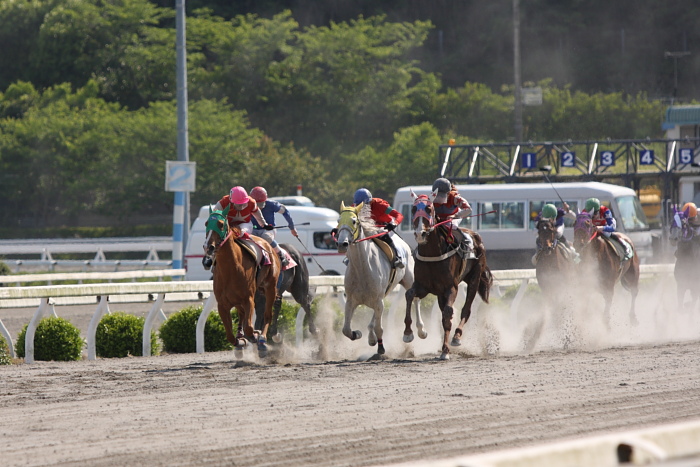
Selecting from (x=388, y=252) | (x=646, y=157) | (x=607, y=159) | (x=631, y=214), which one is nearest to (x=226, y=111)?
(x=607, y=159)

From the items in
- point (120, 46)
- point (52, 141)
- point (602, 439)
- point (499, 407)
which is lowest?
point (499, 407)

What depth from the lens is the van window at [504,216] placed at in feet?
81.2

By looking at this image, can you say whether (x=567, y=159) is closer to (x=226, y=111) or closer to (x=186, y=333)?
(x=186, y=333)

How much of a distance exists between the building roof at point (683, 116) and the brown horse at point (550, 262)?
22.8 m

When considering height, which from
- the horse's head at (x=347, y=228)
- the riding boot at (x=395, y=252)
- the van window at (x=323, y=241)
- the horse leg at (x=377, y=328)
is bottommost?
the horse leg at (x=377, y=328)

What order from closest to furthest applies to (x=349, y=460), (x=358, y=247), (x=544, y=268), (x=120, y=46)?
1. (x=349, y=460)
2. (x=358, y=247)
3. (x=544, y=268)
4. (x=120, y=46)

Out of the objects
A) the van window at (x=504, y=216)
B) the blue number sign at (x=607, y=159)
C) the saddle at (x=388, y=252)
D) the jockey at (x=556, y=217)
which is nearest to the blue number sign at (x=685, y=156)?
the blue number sign at (x=607, y=159)

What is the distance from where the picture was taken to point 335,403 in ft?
25.5

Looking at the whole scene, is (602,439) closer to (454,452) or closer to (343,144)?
(454,452)

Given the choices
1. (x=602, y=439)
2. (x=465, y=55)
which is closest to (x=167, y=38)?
(x=465, y=55)

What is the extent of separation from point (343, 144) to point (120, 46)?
12529 mm

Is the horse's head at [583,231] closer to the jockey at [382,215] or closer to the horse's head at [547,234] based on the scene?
the horse's head at [547,234]

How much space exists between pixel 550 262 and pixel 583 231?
3.79 ft

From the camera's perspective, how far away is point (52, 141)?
140 ft
